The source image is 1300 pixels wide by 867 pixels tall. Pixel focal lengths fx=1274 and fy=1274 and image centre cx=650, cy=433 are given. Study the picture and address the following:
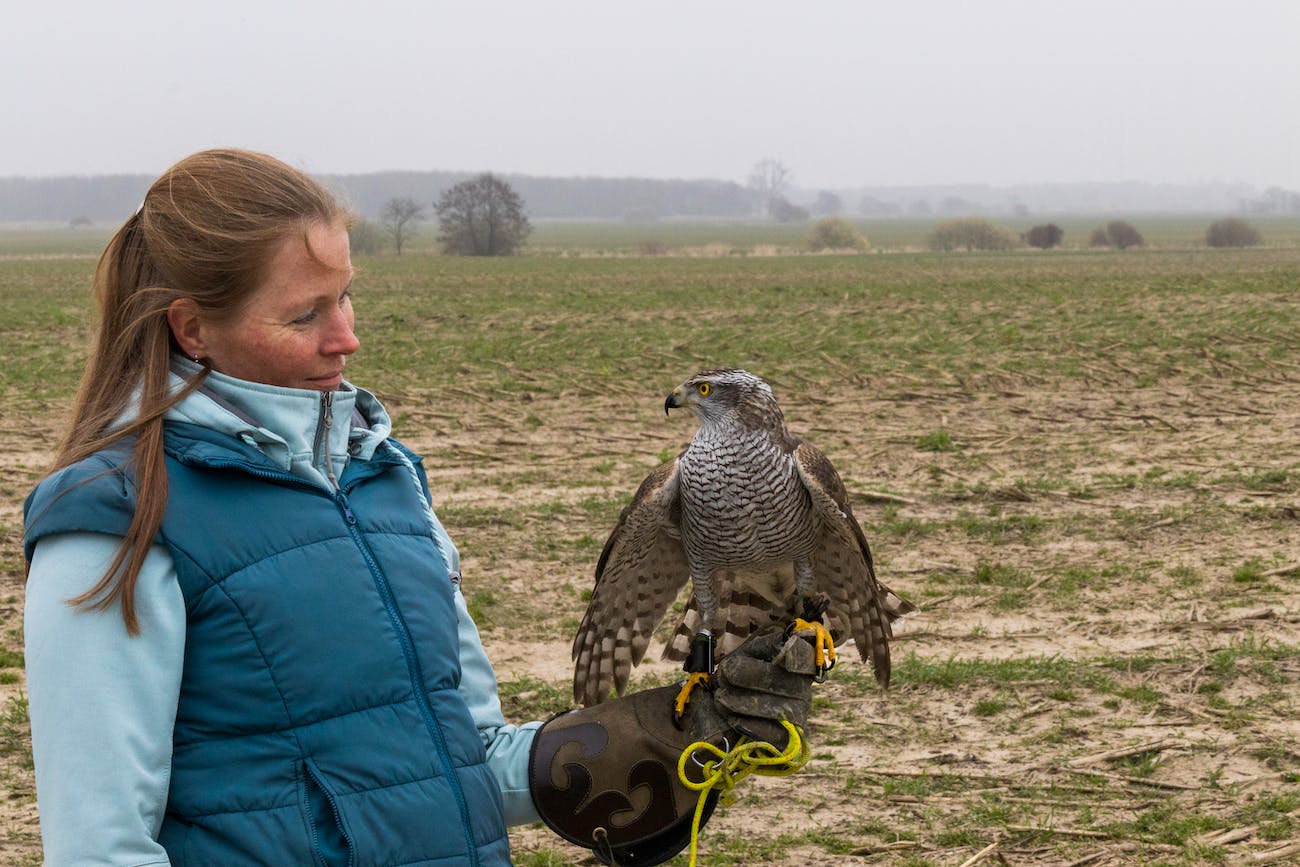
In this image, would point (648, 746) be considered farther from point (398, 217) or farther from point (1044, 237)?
point (1044, 237)

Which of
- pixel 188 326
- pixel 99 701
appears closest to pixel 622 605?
pixel 188 326

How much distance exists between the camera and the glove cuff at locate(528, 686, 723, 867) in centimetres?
267

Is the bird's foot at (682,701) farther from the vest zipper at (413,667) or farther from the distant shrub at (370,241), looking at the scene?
the distant shrub at (370,241)

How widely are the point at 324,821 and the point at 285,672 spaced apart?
0.25m

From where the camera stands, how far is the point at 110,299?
2059 mm

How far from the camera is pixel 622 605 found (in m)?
4.28

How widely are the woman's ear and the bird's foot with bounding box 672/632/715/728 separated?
1.37 metres

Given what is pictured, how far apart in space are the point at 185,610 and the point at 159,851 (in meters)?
0.34

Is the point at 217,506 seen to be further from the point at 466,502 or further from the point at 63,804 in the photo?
the point at 466,502

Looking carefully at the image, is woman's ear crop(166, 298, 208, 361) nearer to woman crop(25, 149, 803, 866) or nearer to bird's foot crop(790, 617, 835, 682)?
woman crop(25, 149, 803, 866)

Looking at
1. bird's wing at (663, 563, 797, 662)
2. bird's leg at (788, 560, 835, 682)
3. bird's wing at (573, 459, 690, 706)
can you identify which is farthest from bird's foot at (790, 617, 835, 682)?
bird's wing at (663, 563, 797, 662)

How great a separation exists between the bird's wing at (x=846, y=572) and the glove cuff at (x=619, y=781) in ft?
4.95

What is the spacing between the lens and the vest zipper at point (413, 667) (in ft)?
6.75

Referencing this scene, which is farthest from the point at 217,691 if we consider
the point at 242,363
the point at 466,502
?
the point at 466,502
